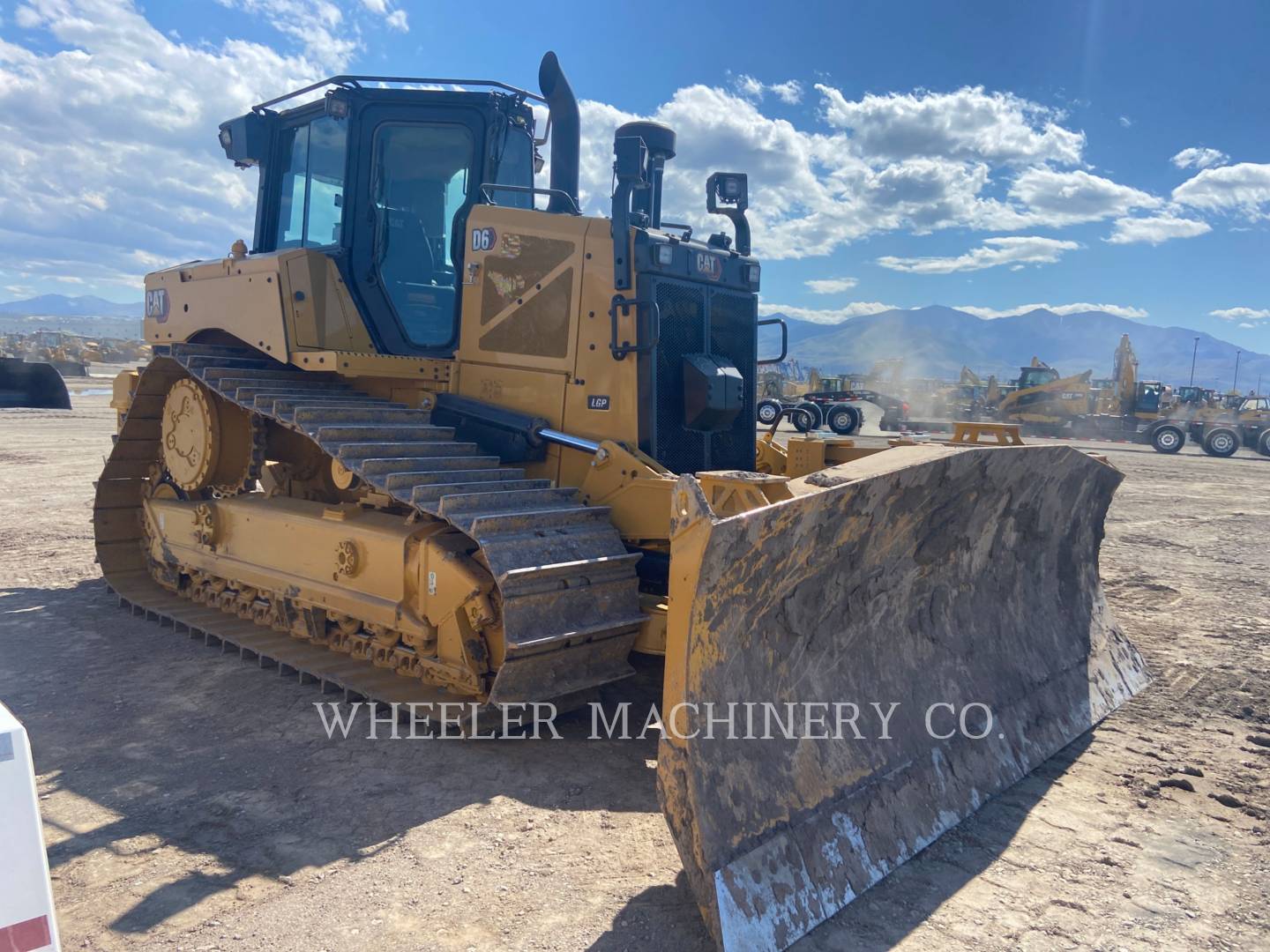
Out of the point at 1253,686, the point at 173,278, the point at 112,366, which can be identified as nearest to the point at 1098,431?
the point at 1253,686

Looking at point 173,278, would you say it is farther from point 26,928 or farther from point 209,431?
point 26,928

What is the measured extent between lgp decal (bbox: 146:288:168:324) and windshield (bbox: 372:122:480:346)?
2.05 meters

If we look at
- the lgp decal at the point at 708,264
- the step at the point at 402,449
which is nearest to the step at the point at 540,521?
the step at the point at 402,449

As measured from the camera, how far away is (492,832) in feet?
11.8

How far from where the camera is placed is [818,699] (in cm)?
350

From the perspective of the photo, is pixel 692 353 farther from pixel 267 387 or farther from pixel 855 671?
pixel 267 387

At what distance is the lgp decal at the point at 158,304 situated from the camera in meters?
6.83

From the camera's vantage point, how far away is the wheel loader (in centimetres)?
318

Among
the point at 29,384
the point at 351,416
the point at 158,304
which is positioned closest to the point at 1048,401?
the point at 29,384

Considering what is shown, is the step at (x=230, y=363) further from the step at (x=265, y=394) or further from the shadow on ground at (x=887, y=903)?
the shadow on ground at (x=887, y=903)

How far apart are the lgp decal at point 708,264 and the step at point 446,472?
5.32ft

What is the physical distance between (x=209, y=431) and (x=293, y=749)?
285cm

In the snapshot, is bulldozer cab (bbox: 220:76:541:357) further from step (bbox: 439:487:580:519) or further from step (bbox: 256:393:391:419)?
step (bbox: 439:487:580:519)

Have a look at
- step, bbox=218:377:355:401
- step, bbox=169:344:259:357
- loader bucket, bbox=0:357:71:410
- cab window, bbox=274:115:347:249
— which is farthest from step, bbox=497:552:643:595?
loader bucket, bbox=0:357:71:410
